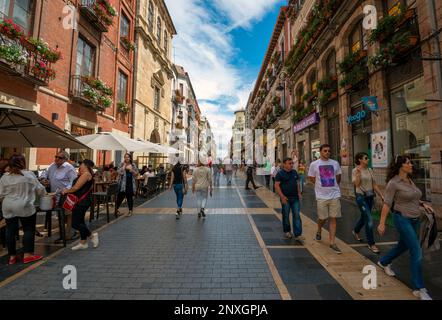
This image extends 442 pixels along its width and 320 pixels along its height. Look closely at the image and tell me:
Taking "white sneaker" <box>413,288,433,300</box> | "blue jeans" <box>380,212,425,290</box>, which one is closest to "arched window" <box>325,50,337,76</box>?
"blue jeans" <box>380,212,425,290</box>

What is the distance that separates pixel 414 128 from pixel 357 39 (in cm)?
591

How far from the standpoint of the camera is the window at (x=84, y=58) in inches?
499

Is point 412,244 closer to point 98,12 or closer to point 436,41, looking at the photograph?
point 436,41

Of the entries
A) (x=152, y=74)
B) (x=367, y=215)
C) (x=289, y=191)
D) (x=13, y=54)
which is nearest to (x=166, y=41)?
(x=152, y=74)

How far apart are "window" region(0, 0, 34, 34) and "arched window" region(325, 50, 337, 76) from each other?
1451cm

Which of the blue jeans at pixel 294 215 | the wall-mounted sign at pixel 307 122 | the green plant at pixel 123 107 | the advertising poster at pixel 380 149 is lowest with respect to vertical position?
the blue jeans at pixel 294 215

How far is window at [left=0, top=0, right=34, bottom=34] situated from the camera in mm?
8109

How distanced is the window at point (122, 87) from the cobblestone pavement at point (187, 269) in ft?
46.6

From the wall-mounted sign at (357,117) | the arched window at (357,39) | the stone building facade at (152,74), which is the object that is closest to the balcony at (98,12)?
the stone building facade at (152,74)

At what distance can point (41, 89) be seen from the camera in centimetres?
968

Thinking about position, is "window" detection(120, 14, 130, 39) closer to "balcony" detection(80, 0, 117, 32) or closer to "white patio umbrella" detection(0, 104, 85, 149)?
"balcony" detection(80, 0, 117, 32)

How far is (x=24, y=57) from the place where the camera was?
7.97 m

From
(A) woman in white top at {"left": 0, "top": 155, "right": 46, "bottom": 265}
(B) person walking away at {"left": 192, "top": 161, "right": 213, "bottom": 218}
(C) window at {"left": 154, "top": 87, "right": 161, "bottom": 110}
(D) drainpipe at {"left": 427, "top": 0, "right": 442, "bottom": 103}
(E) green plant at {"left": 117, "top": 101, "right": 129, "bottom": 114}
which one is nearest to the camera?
(A) woman in white top at {"left": 0, "top": 155, "right": 46, "bottom": 265}

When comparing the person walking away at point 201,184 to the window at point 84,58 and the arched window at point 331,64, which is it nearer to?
the window at point 84,58
